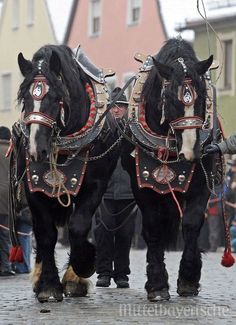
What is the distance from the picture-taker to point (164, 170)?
34.3 feet

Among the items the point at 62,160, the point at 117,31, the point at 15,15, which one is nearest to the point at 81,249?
the point at 62,160

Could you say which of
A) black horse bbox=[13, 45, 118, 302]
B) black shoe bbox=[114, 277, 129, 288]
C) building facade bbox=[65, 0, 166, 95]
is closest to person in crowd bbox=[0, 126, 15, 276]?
black shoe bbox=[114, 277, 129, 288]

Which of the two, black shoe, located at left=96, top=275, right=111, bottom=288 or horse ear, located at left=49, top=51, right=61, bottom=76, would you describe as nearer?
horse ear, located at left=49, top=51, right=61, bottom=76

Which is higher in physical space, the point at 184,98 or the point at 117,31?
the point at 117,31

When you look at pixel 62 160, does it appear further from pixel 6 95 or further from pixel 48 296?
pixel 6 95

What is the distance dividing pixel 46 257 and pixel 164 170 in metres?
1.26

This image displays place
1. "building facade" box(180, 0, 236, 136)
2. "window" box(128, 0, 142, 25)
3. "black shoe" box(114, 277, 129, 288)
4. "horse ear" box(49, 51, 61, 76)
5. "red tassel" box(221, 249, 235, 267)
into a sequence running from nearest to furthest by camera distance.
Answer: "horse ear" box(49, 51, 61, 76), "red tassel" box(221, 249, 235, 267), "black shoe" box(114, 277, 129, 288), "building facade" box(180, 0, 236, 136), "window" box(128, 0, 142, 25)

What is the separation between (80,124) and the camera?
34.4ft

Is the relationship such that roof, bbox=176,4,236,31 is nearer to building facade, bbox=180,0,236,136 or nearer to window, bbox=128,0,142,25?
building facade, bbox=180,0,236,136

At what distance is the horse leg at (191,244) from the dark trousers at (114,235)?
5.62ft

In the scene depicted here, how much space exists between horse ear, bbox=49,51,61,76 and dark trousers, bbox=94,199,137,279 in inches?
107

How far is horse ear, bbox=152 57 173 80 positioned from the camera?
1002cm

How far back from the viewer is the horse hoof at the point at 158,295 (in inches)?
400

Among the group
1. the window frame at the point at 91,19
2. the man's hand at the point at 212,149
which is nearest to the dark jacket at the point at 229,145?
the man's hand at the point at 212,149
